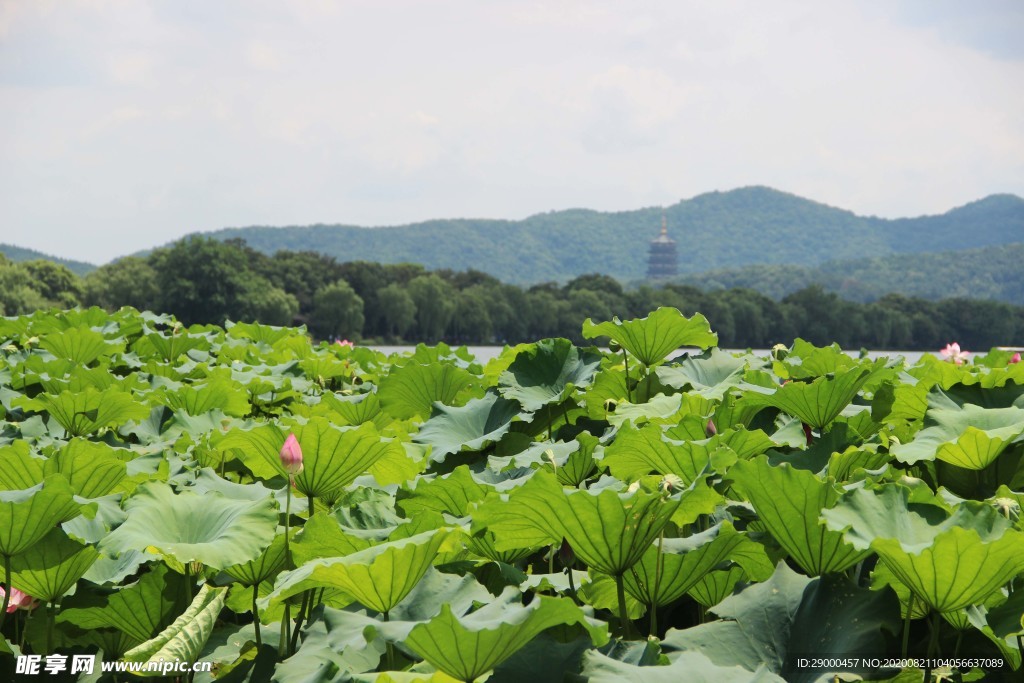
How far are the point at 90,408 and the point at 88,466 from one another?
39.9 inches

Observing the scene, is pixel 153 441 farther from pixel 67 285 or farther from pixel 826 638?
pixel 67 285

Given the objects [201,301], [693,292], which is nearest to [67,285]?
[201,301]

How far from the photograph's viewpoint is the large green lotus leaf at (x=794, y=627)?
116 cm

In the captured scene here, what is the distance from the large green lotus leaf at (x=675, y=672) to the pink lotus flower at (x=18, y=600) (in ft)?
3.56

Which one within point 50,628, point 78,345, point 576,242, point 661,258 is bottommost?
point 50,628

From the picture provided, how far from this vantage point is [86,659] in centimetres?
151

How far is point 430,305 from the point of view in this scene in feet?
211

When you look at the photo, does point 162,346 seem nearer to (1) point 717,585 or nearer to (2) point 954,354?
(1) point 717,585

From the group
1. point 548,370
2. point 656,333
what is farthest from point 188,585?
point 656,333

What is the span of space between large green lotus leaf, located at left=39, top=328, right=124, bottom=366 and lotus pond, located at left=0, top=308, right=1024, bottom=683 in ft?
7.75

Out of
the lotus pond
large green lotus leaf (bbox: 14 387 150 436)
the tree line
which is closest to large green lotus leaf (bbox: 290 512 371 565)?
the lotus pond

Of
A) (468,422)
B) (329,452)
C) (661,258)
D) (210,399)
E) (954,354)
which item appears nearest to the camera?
(329,452)

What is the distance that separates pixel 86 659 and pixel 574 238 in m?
188

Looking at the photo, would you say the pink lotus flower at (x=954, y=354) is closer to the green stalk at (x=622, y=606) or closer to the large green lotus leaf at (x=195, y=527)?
the green stalk at (x=622, y=606)
